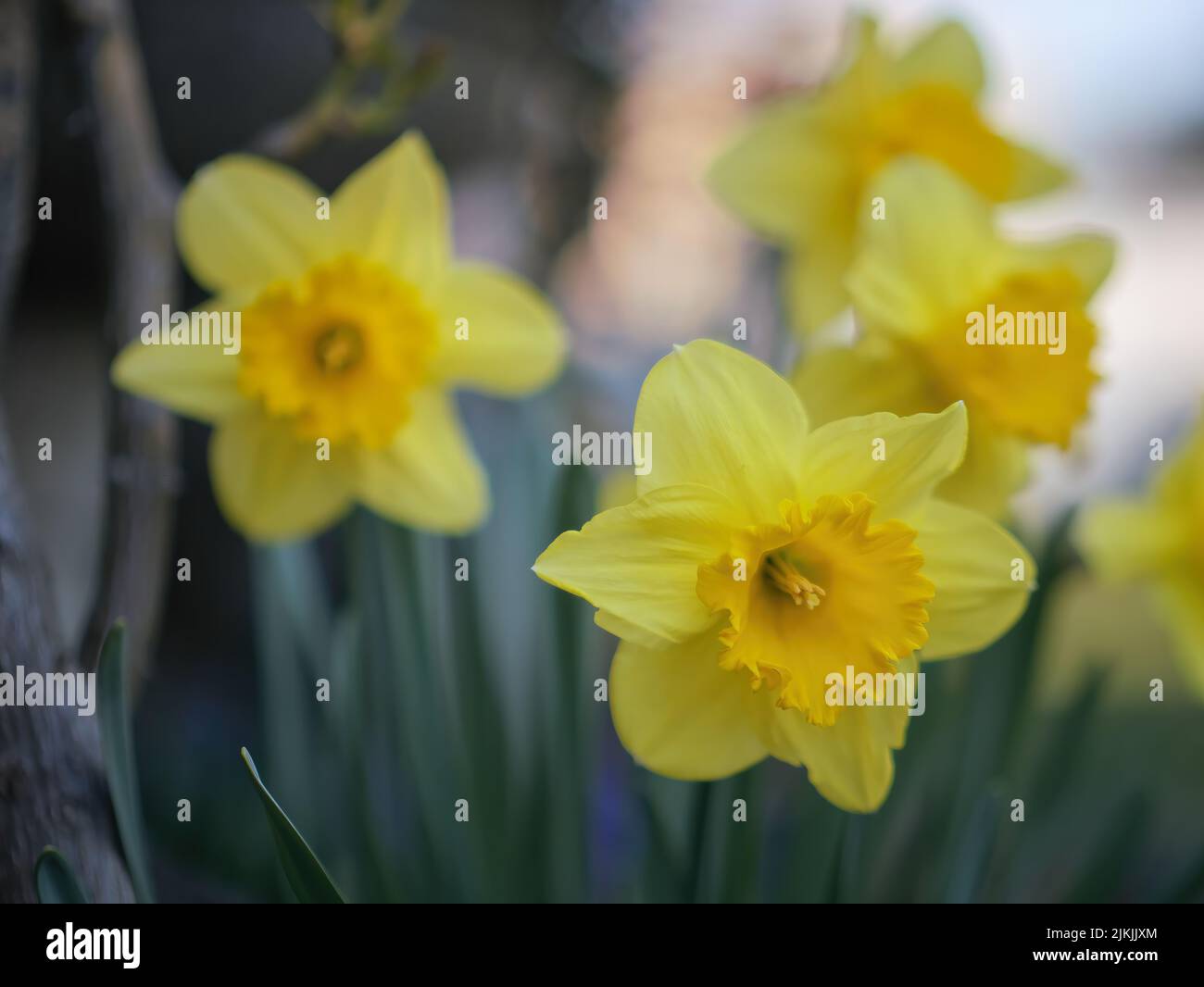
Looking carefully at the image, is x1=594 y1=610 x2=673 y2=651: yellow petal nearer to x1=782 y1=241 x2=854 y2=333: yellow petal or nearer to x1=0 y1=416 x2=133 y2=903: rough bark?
x1=0 y1=416 x2=133 y2=903: rough bark

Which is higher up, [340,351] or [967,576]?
[340,351]

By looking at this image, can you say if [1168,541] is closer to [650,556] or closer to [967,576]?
[967,576]

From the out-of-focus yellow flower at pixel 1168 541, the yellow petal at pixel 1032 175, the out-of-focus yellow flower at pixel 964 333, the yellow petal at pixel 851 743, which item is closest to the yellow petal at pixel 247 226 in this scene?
the out-of-focus yellow flower at pixel 964 333

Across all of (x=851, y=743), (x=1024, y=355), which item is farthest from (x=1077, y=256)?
(x=851, y=743)

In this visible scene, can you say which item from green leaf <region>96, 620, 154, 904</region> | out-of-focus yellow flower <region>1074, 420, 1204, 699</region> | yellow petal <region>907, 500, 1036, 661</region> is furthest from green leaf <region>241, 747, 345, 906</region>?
out-of-focus yellow flower <region>1074, 420, 1204, 699</region>

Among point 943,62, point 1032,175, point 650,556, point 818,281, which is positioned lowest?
point 650,556

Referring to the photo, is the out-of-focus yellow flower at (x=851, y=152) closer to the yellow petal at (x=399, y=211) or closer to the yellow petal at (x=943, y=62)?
the yellow petal at (x=943, y=62)
